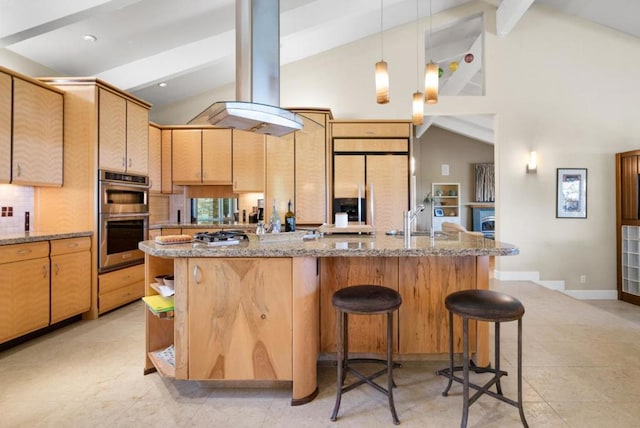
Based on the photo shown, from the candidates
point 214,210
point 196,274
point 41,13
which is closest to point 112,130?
point 41,13

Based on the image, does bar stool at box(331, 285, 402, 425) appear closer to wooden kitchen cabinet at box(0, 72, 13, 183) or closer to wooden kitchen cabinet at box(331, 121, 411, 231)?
wooden kitchen cabinet at box(331, 121, 411, 231)

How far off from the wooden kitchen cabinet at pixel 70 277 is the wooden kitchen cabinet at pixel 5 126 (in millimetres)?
712

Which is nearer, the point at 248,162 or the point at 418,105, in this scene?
the point at 418,105

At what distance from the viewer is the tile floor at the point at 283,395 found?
181 cm

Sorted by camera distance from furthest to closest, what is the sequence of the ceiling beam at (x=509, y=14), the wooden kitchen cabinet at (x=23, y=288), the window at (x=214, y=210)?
1. the window at (x=214, y=210)
2. the ceiling beam at (x=509, y=14)
3. the wooden kitchen cabinet at (x=23, y=288)

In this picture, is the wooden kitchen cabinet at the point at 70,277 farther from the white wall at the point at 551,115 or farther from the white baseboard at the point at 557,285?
the white baseboard at the point at 557,285

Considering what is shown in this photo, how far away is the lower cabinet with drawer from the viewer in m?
3.53

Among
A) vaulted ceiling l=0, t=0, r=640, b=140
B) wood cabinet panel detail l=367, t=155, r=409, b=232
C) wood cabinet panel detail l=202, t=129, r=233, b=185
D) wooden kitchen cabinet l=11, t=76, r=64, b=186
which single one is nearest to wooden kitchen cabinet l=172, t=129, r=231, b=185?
wood cabinet panel detail l=202, t=129, r=233, b=185

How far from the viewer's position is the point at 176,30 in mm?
3770

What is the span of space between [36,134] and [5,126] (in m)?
0.29

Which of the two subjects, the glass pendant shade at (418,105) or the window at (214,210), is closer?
the glass pendant shade at (418,105)

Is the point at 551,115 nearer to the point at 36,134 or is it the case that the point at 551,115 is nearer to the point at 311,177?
the point at 311,177

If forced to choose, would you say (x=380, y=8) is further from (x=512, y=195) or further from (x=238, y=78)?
(x=512, y=195)

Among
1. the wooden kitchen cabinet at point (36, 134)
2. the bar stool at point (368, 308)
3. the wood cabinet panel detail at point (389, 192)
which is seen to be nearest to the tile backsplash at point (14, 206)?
the wooden kitchen cabinet at point (36, 134)
